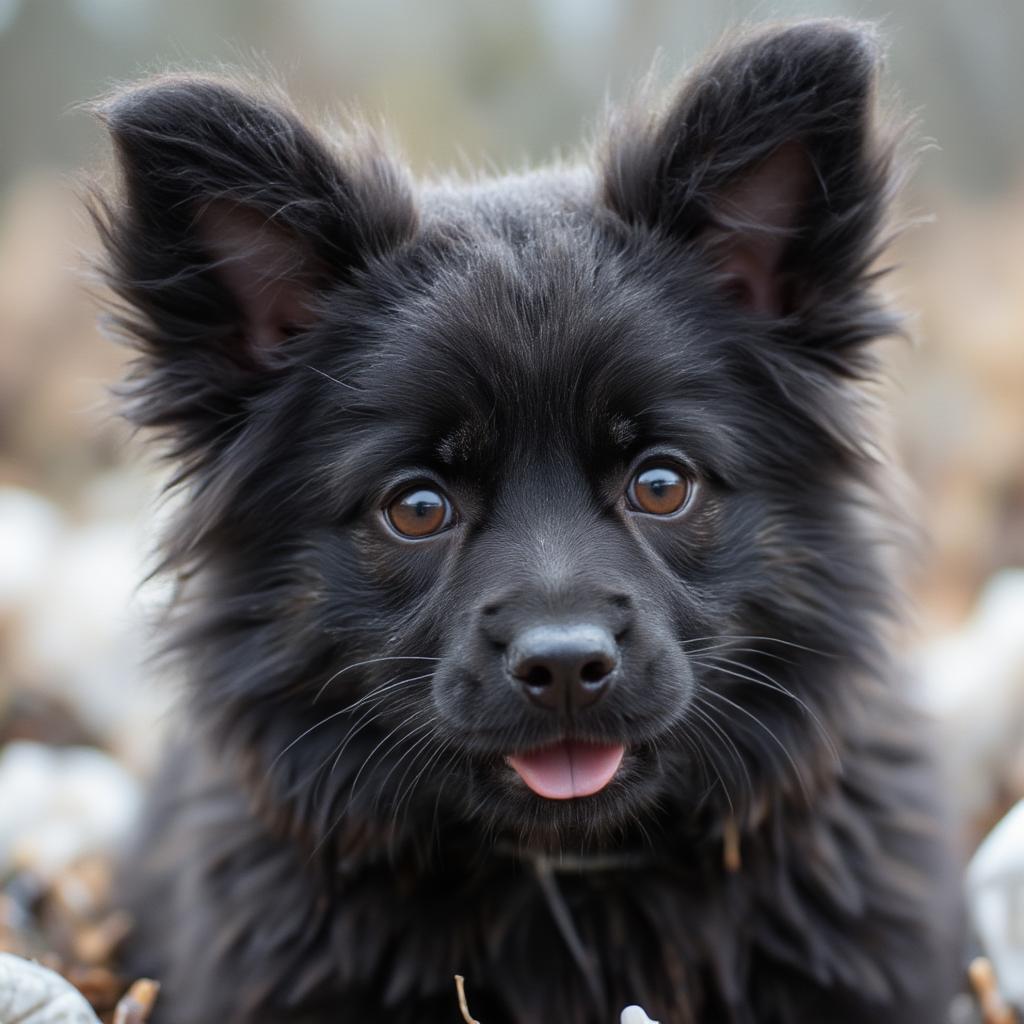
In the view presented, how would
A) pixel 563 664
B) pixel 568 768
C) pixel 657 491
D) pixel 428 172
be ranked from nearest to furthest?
pixel 563 664, pixel 568 768, pixel 657 491, pixel 428 172

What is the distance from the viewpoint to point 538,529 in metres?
2.90

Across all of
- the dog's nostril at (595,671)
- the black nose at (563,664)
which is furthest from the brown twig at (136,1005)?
the dog's nostril at (595,671)

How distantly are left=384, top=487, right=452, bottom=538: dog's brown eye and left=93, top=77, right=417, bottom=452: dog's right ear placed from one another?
1.80 feet

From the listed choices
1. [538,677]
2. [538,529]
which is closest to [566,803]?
[538,677]

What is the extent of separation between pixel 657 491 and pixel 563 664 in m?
0.61

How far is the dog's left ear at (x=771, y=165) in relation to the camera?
2.99 m

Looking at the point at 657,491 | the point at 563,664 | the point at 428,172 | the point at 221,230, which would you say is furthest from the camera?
the point at 428,172

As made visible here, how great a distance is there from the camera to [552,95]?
11.2 m

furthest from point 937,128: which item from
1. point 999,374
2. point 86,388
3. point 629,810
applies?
point 629,810

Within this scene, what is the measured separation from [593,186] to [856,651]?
1413 mm

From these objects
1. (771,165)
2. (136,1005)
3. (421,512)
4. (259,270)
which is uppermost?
(771,165)

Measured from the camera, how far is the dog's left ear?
299cm

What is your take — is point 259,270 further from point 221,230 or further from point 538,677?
point 538,677

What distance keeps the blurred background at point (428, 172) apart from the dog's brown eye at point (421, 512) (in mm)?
827
